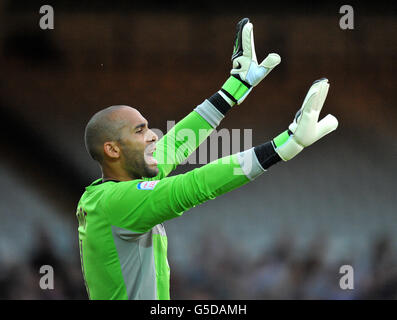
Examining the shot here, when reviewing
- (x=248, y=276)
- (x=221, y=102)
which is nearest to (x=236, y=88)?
(x=221, y=102)

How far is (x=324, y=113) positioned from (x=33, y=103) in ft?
6.48

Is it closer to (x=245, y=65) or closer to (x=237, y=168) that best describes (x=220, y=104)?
(x=245, y=65)

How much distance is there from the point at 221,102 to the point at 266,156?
71 cm

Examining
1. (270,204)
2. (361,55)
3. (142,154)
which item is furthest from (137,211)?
(361,55)

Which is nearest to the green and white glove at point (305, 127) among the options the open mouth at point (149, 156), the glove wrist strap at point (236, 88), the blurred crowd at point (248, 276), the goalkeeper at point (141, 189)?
the goalkeeper at point (141, 189)

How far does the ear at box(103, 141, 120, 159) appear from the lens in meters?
1.86

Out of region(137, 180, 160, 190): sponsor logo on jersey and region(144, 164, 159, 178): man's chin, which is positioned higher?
region(144, 164, 159, 178): man's chin

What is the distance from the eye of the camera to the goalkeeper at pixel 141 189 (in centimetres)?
151

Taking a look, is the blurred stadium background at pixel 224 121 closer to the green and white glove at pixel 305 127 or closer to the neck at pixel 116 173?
the neck at pixel 116 173

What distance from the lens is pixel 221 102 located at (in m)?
2.19

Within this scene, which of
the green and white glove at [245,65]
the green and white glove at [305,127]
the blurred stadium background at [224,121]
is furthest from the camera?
the blurred stadium background at [224,121]

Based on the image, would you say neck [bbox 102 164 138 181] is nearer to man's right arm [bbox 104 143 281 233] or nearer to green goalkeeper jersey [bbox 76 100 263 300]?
green goalkeeper jersey [bbox 76 100 263 300]

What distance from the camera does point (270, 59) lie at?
2.08 meters

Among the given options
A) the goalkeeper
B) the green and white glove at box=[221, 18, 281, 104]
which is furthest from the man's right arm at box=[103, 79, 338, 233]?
the green and white glove at box=[221, 18, 281, 104]
